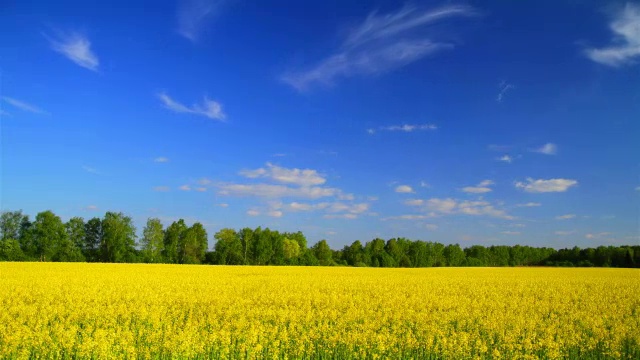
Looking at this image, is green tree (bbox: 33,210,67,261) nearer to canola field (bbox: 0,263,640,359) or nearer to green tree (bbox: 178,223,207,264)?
green tree (bbox: 178,223,207,264)

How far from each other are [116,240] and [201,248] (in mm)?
20089

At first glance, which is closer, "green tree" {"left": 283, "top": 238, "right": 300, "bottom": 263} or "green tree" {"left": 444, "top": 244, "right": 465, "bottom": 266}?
"green tree" {"left": 283, "top": 238, "right": 300, "bottom": 263}

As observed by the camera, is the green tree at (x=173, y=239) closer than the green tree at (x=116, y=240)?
No

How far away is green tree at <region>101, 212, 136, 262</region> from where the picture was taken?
9419 centimetres

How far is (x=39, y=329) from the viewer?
42.0 feet

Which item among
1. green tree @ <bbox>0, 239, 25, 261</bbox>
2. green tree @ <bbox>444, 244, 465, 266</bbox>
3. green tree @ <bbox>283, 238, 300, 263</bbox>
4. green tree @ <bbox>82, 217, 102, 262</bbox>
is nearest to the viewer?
green tree @ <bbox>0, 239, 25, 261</bbox>

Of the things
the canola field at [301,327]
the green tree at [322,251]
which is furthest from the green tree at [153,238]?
the canola field at [301,327]

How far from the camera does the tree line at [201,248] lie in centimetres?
8994

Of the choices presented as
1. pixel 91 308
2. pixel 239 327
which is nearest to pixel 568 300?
pixel 239 327

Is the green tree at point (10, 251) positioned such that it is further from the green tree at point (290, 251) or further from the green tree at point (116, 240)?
the green tree at point (290, 251)

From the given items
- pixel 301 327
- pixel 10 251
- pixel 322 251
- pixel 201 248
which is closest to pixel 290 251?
pixel 322 251

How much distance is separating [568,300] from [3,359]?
84.2 ft

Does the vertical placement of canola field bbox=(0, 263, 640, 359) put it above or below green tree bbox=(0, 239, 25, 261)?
below

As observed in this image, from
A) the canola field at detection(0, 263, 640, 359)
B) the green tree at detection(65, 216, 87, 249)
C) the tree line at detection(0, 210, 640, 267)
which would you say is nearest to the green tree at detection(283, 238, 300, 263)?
the tree line at detection(0, 210, 640, 267)
